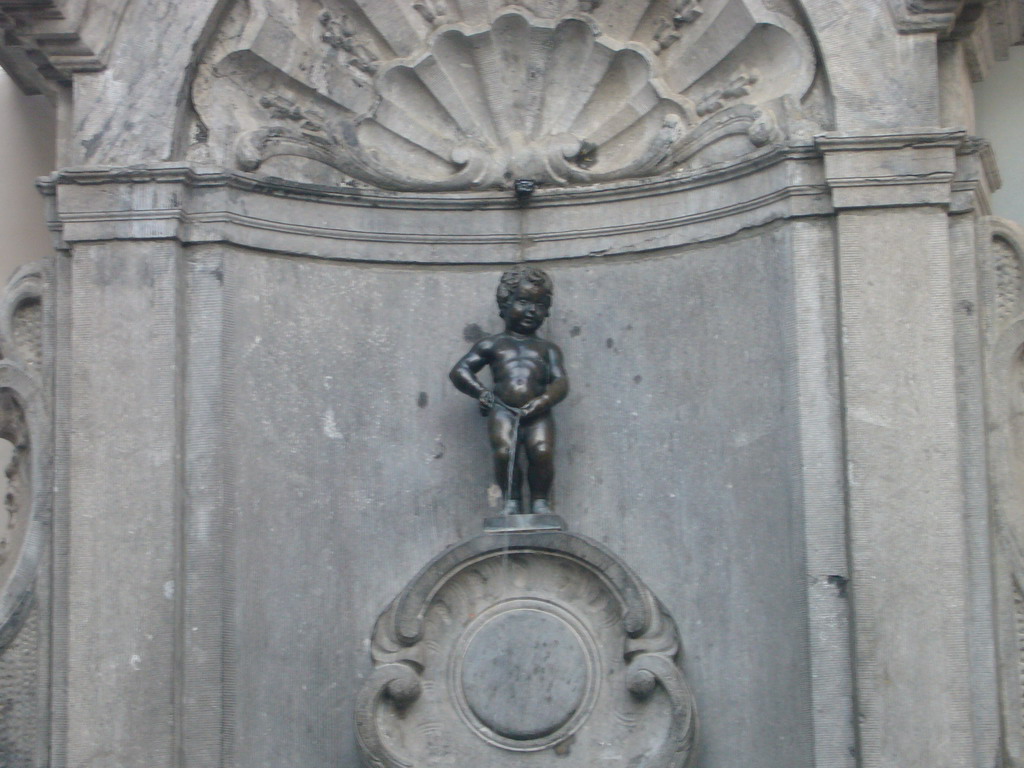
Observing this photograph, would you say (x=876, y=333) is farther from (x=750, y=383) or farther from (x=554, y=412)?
(x=554, y=412)

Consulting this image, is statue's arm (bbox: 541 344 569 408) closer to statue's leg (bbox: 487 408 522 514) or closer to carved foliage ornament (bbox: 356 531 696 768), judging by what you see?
statue's leg (bbox: 487 408 522 514)

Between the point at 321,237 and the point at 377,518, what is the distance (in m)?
1.18

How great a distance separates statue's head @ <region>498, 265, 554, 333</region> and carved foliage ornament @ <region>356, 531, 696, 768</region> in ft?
2.89

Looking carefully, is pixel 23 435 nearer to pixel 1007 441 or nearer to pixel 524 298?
pixel 524 298

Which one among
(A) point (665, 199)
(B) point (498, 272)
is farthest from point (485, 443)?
(A) point (665, 199)

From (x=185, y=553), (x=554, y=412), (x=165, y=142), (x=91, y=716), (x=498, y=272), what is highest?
(x=165, y=142)

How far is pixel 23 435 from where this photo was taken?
20.7ft

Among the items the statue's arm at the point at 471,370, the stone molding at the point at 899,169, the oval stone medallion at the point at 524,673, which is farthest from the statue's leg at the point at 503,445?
the stone molding at the point at 899,169

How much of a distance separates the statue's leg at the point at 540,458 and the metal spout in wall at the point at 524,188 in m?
1.02

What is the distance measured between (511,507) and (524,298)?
843 millimetres

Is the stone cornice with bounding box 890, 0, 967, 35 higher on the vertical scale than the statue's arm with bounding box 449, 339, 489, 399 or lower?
higher

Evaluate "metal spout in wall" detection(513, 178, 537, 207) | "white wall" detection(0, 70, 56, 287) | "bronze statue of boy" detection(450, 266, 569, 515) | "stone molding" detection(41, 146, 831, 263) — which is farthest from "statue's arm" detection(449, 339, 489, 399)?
"white wall" detection(0, 70, 56, 287)

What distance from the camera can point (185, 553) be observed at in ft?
19.8

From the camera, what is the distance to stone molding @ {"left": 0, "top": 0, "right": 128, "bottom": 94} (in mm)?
6102
